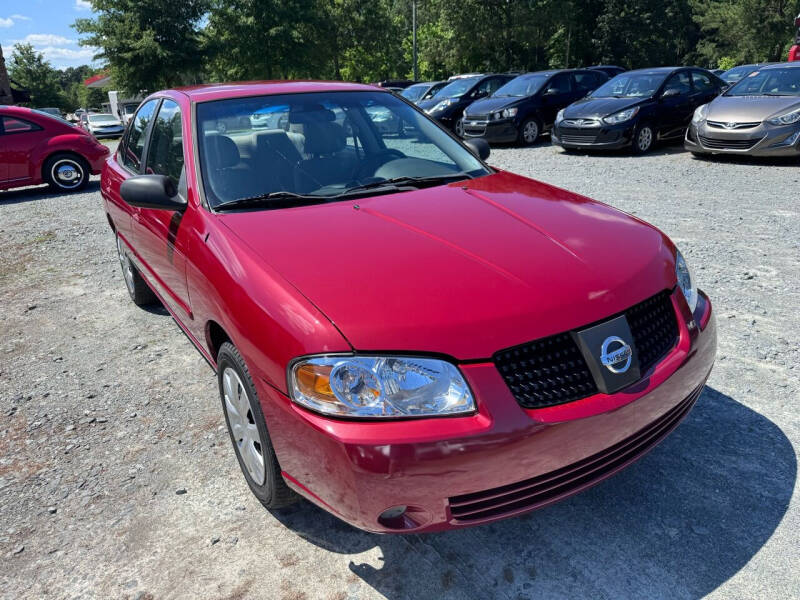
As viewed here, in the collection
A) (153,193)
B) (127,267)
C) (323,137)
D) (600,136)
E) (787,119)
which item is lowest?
(600,136)

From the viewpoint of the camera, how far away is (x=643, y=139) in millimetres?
11141

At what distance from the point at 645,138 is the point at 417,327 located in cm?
1072

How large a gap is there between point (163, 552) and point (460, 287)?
1.53m

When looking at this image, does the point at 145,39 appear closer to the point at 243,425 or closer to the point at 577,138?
the point at 577,138

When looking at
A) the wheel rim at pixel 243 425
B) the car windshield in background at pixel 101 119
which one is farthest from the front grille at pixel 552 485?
the car windshield in background at pixel 101 119

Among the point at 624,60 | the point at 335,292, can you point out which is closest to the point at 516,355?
the point at 335,292

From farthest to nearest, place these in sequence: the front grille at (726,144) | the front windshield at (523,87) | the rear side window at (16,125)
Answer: the front windshield at (523,87), the rear side window at (16,125), the front grille at (726,144)

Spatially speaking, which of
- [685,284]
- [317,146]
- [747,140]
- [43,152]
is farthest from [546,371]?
[43,152]

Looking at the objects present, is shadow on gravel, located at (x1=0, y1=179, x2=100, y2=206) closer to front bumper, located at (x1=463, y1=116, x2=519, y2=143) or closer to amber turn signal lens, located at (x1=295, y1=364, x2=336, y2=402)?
front bumper, located at (x1=463, y1=116, x2=519, y2=143)

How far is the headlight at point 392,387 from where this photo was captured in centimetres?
186

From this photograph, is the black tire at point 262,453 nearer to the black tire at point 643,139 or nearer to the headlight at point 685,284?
the headlight at point 685,284

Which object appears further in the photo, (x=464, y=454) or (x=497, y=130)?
(x=497, y=130)

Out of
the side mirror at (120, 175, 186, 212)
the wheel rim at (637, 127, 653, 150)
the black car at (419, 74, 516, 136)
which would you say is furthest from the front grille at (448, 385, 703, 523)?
the black car at (419, 74, 516, 136)

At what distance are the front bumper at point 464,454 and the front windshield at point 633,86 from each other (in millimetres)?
10824
